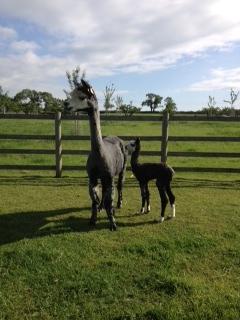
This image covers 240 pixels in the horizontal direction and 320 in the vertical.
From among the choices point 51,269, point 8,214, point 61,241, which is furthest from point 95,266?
point 8,214

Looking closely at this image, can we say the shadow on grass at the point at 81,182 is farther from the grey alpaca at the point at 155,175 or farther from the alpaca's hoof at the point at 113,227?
the alpaca's hoof at the point at 113,227

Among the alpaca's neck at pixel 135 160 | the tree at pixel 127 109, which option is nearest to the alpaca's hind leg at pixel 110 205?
the alpaca's neck at pixel 135 160

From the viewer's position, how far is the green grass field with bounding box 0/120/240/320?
5102mm

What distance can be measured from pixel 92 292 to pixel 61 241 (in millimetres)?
1659

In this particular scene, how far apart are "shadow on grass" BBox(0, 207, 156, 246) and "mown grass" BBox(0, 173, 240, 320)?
0.02m

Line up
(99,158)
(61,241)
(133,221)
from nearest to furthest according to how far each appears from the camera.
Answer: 1. (61,241)
2. (99,158)
3. (133,221)

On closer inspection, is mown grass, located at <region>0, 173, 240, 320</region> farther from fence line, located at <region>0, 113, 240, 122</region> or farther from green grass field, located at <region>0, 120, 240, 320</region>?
fence line, located at <region>0, 113, 240, 122</region>

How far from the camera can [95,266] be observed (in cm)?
613

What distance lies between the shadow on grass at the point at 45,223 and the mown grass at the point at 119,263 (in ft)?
0.06

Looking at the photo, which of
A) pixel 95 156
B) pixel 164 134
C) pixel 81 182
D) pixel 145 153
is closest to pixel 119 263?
pixel 95 156

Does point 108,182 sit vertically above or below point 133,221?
above

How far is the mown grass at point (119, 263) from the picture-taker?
16.7 ft

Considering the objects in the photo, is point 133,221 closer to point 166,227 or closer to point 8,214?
point 166,227

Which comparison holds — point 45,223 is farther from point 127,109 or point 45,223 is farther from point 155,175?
point 127,109
